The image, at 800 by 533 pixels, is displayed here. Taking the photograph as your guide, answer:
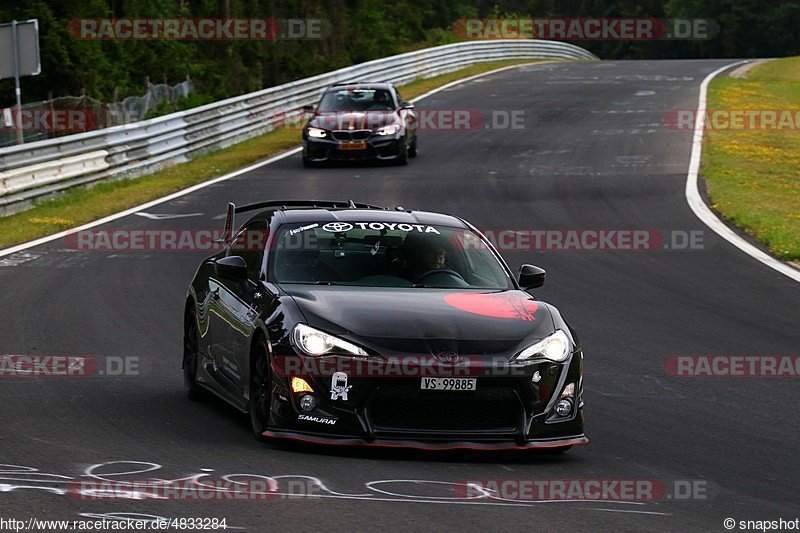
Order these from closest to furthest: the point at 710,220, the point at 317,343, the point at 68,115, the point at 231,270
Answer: the point at 317,343, the point at 231,270, the point at 710,220, the point at 68,115

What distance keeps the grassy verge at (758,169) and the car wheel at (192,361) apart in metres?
8.80

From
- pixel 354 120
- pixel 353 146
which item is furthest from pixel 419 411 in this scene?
pixel 354 120

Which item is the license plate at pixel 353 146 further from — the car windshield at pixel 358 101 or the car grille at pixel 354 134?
the car windshield at pixel 358 101

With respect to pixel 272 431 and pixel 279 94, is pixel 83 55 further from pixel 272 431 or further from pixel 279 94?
pixel 272 431

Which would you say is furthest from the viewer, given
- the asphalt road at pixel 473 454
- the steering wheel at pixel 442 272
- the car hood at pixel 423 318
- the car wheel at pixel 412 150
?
the car wheel at pixel 412 150

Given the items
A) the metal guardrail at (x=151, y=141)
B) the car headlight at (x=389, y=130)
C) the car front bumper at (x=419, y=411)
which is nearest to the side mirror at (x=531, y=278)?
the car front bumper at (x=419, y=411)

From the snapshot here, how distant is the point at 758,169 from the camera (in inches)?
1020

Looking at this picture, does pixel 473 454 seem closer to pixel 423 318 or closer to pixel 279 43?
pixel 423 318

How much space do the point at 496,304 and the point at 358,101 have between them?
20655mm

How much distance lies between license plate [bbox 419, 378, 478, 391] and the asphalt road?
41 cm

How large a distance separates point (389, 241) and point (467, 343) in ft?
5.30

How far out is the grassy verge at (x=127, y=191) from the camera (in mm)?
19000

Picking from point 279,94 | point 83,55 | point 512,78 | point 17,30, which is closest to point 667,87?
point 512,78

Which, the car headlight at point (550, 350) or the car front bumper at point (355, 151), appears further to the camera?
the car front bumper at point (355, 151)
